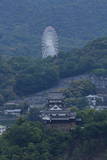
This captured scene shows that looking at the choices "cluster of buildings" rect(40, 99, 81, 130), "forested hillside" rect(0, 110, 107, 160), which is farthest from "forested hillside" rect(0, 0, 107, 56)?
"forested hillside" rect(0, 110, 107, 160)

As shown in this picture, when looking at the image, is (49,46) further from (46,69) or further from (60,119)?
(60,119)

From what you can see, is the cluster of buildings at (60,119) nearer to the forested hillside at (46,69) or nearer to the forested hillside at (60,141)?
the forested hillside at (60,141)

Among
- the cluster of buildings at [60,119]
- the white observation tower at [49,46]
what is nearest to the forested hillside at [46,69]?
the white observation tower at [49,46]

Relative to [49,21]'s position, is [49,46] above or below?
below

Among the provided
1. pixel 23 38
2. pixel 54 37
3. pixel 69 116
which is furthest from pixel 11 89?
pixel 23 38

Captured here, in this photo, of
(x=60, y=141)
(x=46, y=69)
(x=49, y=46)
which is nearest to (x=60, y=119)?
(x=60, y=141)

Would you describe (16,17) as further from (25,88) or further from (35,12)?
(25,88)

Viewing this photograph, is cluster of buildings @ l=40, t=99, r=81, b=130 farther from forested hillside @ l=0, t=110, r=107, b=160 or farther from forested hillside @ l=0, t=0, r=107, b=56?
forested hillside @ l=0, t=0, r=107, b=56

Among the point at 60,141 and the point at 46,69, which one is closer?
the point at 60,141

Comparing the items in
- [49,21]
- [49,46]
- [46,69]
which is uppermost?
[49,21]
